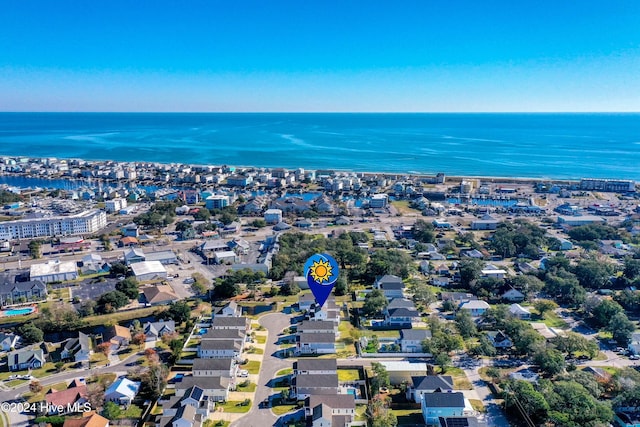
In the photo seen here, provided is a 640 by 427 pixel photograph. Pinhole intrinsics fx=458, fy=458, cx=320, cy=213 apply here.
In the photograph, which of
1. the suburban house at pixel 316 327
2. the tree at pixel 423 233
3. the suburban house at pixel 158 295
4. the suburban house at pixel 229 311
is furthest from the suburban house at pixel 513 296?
the suburban house at pixel 158 295

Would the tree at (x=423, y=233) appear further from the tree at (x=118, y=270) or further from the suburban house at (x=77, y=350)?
the suburban house at (x=77, y=350)

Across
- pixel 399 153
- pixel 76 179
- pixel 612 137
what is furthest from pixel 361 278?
pixel 612 137

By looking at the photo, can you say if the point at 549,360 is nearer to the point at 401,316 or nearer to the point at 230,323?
the point at 401,316

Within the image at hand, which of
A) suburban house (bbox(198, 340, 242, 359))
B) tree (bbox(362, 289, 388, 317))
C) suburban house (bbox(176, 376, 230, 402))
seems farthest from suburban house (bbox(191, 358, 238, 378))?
tree (bbox(362, 289, 388, 317))

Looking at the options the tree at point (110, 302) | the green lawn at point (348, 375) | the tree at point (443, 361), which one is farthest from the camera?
the tree at point (110, 302)

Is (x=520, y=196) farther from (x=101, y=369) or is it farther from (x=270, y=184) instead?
(x=101, y=369)

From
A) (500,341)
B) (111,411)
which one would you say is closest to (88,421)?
(111,411)
